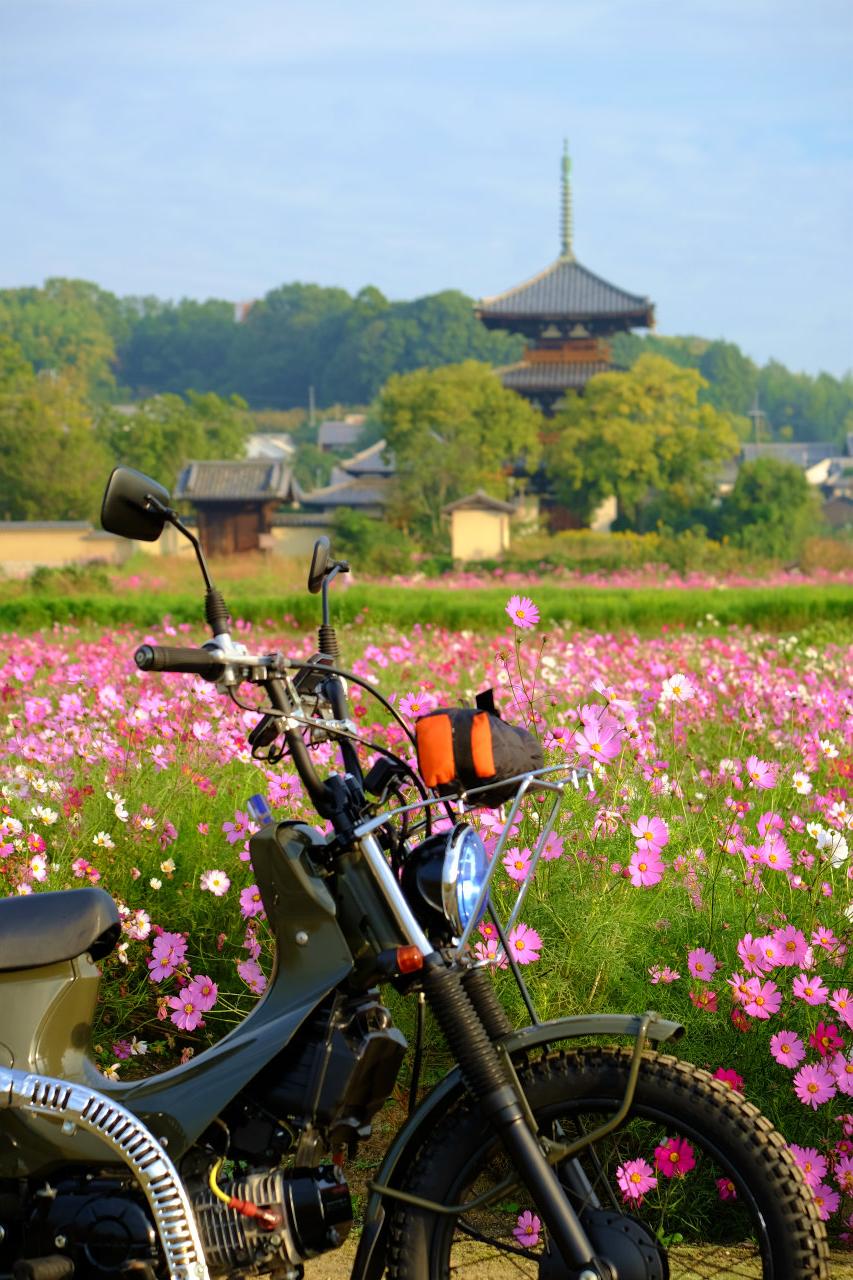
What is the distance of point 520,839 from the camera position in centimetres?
347

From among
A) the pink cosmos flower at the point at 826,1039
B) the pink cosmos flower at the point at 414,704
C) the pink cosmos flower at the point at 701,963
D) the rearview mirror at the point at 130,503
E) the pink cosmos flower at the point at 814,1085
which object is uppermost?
the rearview mirror at the point at 130,503

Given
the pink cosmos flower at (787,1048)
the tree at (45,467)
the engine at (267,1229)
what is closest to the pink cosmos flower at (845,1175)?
the pink cosmos flower at (787,1048)

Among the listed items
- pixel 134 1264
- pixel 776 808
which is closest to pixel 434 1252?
pixel 134 1264

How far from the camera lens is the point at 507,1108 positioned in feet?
6.72

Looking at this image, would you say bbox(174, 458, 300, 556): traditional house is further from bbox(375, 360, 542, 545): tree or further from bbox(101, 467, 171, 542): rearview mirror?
bbox(101, 467, 171, 542): rearview mirror

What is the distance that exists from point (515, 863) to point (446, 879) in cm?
90

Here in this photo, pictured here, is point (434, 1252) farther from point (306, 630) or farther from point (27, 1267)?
point (306, 630)

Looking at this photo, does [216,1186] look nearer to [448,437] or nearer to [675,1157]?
[675,1157]

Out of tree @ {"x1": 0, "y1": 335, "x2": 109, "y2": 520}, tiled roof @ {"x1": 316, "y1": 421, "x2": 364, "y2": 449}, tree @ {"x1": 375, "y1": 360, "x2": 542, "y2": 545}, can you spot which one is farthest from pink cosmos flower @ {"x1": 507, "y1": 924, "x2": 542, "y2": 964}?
tiled roof @ {"x1": 316, "y1": 421, "x2": 364, "y2": 449}

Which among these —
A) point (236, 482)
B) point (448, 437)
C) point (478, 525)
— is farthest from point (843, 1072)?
point (236, 482)

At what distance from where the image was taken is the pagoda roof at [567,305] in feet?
165

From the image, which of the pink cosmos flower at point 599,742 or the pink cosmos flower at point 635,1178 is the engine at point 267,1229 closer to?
the pink cosmos flower at point 635,1178

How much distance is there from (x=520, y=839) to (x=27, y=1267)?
5.33 feet

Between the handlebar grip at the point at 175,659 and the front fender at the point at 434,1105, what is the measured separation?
2.31ft
